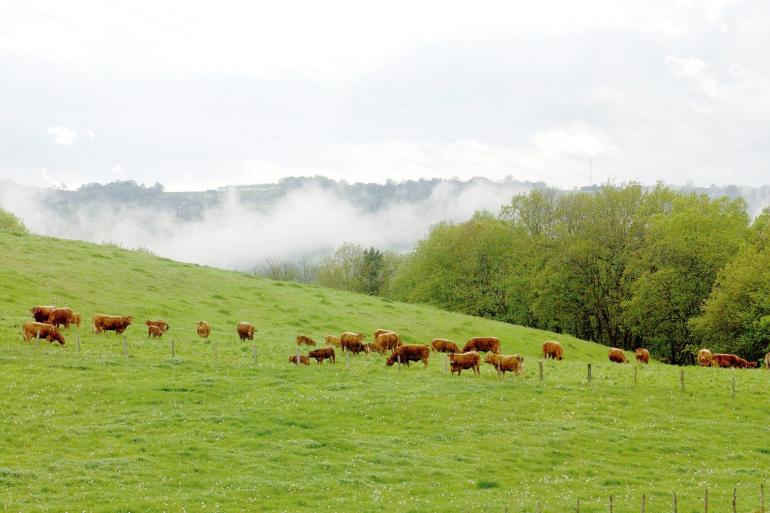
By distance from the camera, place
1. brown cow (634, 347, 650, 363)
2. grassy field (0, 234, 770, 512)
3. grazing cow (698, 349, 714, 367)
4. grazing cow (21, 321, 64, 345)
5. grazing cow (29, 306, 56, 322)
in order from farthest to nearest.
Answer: brown cow (634, 347, 650, 363), grazing cow (698, 349, 714, 367), grazing cow (29, 306, 56, 322), grazing cow (21, 321, 64, 345), grassy field (0, 234, 770, 512)

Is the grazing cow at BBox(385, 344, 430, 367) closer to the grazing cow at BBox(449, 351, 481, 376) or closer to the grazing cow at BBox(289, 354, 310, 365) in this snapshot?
the grazing cow at BBox(449, 351, 481, 376)

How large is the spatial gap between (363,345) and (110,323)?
14.1m

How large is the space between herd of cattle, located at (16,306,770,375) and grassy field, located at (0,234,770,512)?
932 mm

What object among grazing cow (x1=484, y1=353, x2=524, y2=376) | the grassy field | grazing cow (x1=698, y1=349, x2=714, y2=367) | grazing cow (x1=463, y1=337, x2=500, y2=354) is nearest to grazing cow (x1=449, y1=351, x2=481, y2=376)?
grazing cow (x1=484, y1=353, x2=524, y2=376)

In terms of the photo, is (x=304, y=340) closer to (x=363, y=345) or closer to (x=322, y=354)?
A: (x=363, y=345)

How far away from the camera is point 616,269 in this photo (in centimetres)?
7738

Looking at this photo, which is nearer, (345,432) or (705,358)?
(345,432)

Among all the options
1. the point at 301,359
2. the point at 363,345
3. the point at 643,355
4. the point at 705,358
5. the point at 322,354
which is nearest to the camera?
the point at 301,359

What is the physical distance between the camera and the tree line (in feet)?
207

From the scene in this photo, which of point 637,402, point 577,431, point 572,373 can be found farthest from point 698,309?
point 577,431

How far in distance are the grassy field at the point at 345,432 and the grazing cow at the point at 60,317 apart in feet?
4.90

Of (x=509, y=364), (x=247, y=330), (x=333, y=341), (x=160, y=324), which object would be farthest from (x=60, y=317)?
(x=509, y=364)

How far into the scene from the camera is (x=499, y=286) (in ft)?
286

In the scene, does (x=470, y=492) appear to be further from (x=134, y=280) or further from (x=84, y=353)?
(x=134, y=280)
